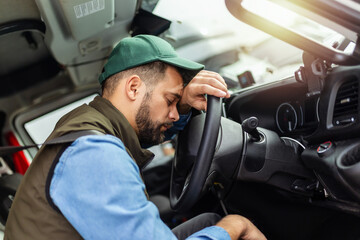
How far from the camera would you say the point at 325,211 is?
4.54 ft

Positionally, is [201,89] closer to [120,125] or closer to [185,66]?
[185,66]

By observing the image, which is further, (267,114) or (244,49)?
(244,49)

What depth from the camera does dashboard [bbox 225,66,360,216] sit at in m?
1.03

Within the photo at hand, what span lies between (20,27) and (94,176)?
1.08 meters

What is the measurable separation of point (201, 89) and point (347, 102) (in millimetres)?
513

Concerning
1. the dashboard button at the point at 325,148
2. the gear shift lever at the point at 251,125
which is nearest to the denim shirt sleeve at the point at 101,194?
the gear shift lever at the point at 251,125

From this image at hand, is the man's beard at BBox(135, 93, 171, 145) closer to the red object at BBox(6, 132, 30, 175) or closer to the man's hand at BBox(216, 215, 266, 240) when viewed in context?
the man's hand at BBox(216, 215, 266, 240)

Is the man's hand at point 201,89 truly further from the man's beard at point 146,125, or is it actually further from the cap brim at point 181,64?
the man's beard at point 146,125

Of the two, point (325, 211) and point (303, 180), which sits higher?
point (303, 180)

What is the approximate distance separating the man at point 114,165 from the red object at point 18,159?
1.51 m

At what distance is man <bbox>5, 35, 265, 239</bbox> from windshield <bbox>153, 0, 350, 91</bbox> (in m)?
1.48

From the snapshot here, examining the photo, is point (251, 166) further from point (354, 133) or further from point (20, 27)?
point (20, 27)

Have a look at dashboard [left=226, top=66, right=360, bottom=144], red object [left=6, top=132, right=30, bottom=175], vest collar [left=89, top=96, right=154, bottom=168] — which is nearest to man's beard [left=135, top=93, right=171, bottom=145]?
vest collar [left=89, top=96, right=154, bottom=168]

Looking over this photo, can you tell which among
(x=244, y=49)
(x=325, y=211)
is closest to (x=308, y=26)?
(x=244, y=49)
